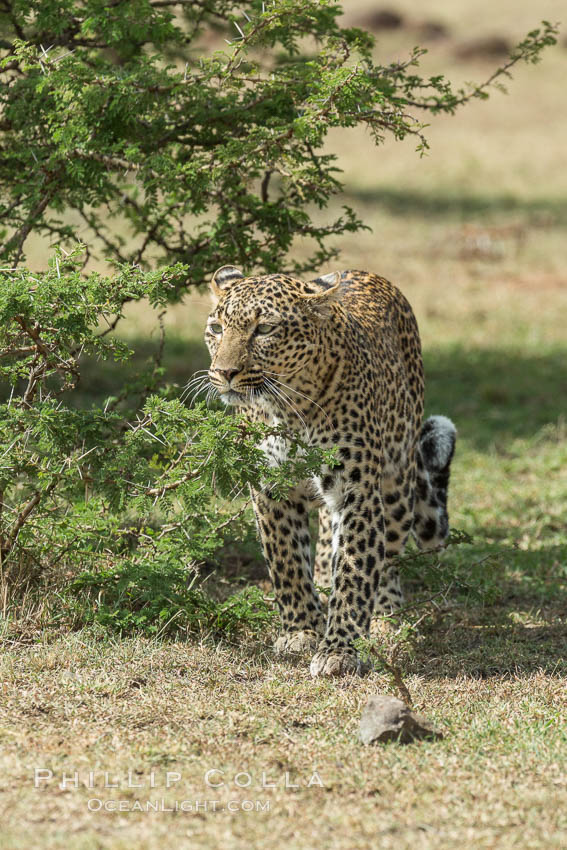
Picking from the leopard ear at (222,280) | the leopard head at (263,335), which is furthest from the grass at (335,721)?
the leopard ear at (222,280)

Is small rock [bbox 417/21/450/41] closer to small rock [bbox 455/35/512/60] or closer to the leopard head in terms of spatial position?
small rock [bbox 455/35/512/60]

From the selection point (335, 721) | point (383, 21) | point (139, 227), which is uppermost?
point (383, 21)

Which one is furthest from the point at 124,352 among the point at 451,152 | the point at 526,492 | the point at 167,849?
the point at 451,152

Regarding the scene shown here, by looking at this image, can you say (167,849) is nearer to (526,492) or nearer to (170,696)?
(170,696)

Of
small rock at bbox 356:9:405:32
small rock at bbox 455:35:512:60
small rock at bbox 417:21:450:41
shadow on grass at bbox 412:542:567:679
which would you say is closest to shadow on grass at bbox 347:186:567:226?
shadow on grass at bbox 412:542:567:679

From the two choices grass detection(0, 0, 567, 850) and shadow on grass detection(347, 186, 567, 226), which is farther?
shadow on grass detection(347, 186, 567, 226)

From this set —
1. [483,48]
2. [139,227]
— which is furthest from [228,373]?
[483,48]

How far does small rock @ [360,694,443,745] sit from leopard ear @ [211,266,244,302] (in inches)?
97.0

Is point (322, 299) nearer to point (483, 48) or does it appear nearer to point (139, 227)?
point (139, 227)

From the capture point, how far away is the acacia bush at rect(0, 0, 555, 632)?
6.26m

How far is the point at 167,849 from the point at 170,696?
1563 mm

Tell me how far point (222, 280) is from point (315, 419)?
990 millimetres

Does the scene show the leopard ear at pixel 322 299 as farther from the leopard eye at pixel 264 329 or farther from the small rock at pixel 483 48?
the small rock at pixel 483 48

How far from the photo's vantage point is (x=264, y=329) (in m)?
6.42
